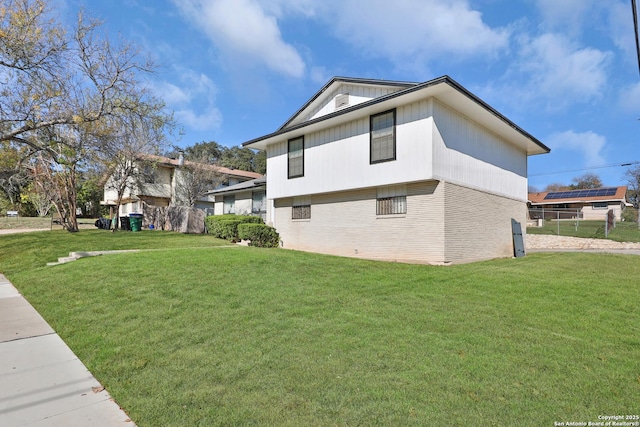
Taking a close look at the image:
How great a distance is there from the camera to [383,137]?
1079cm

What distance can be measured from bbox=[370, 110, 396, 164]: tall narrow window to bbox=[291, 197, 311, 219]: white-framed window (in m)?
3.85

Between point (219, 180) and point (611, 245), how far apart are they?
88.9 ft

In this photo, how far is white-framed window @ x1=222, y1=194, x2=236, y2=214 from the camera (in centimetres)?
2300

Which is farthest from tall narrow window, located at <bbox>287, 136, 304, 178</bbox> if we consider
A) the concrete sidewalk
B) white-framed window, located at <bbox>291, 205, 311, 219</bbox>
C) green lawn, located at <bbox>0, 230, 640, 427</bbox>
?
the concrete sidewalk

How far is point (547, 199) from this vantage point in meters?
40.7

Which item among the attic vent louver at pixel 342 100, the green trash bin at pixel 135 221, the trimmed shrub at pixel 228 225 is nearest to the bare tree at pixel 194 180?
the green trash bin at pixel 135 221

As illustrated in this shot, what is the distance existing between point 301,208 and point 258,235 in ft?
7.14

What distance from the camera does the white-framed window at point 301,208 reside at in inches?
543

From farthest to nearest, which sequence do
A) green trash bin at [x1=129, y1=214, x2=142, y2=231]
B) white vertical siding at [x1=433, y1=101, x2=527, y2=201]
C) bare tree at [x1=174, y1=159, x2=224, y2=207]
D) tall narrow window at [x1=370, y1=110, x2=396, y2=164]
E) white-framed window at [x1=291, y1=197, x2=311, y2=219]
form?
bare tree at [x1=174, y1=159, x2=224, y2=207] < green trash bin at [x1=129, y1=214, x2=142, y2=231] < white-framed window at [x1=291, y1=197, x2=311, y2=219] < tall narrow window at [x1=370, y1=110, x2=396, y2=164] < white vertical siding at [x1=433, y1=101, x2=527, y2=201]

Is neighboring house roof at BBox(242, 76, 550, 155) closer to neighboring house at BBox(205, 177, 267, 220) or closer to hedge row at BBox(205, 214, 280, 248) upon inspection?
hedge row at BBox(205, 214, 280, 248)

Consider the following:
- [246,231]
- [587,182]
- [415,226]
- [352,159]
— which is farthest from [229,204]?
[587,182]

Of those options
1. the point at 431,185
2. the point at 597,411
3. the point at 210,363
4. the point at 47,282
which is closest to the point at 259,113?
the point at 431,185

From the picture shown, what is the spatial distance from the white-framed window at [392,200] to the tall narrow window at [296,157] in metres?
3.88

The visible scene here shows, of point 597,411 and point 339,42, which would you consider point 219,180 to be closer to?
point 339,42
